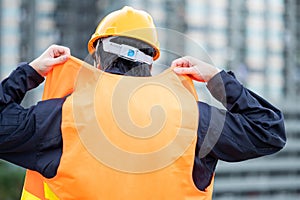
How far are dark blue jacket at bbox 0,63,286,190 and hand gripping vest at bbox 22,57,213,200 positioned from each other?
3cm

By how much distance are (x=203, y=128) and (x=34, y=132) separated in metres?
0.38

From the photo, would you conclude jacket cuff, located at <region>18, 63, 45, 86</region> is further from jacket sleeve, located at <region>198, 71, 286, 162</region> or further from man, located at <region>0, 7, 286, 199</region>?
jacket sleeve, located at <region>198, 71, 286, 162</region>

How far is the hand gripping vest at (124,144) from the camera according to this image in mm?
1389

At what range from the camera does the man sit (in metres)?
1.39

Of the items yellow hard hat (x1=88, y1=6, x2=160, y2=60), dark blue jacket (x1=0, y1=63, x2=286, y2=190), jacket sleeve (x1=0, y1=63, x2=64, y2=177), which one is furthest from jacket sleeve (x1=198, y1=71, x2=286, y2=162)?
jacket sleeve (x1=0, y1=63, x2=64, y2=177)

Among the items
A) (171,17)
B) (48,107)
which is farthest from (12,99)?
(171,17)

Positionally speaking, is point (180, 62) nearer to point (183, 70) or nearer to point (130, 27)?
point (183, 70)

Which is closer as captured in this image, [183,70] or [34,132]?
[34,132]

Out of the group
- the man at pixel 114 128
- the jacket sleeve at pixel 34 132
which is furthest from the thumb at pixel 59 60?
the jacket sleeve at pixel 34 132

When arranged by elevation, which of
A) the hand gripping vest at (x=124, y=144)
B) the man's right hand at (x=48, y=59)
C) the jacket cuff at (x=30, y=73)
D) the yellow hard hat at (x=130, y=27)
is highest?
the yellow hard hat at (x=130, y=27)

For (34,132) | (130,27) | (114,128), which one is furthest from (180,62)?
(34,132)

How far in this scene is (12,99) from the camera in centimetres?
146

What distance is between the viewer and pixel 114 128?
1.41m

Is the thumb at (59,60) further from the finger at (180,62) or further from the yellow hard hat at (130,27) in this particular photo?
the finger at (180,62)
